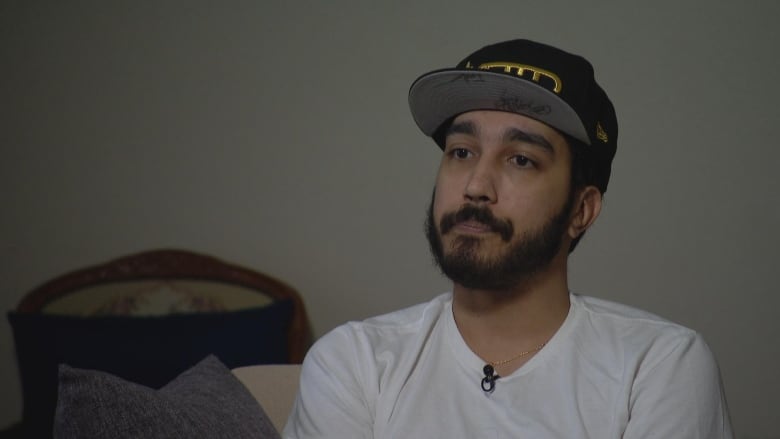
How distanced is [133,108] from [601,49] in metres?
1.47

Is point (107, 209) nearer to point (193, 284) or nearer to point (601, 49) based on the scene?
point (193, 284)

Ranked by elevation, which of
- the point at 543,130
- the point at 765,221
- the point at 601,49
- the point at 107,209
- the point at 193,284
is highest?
the point at 601,49

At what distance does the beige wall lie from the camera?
218 centimetres

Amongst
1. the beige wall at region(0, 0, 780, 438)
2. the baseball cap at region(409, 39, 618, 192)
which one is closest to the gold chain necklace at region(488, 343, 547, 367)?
the baseball cap at region(409, 39, 618, 192)

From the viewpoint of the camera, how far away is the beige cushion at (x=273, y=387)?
4.99ft

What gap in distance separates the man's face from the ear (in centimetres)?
7

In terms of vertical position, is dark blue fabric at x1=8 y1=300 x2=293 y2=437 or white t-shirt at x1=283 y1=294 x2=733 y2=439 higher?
white t-shirt at x1=283 y1=294 x2=733 y2=439

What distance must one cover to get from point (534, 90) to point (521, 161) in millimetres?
128

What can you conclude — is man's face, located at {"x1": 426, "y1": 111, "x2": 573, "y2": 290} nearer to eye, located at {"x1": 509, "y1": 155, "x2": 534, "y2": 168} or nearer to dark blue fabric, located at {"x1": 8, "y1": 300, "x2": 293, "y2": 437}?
eye, located at {"x1": 509, "y1": 155, "x2": 534, "y2": 168}

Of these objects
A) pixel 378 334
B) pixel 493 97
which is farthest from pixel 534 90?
pixel 378 334

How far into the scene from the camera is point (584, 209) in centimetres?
148

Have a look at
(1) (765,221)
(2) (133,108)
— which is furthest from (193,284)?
(1) (765,221)

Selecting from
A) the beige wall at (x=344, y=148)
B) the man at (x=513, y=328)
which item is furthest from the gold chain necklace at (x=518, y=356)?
the beige wall at (x=344, y=148)

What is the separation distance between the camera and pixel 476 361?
1.37 m
